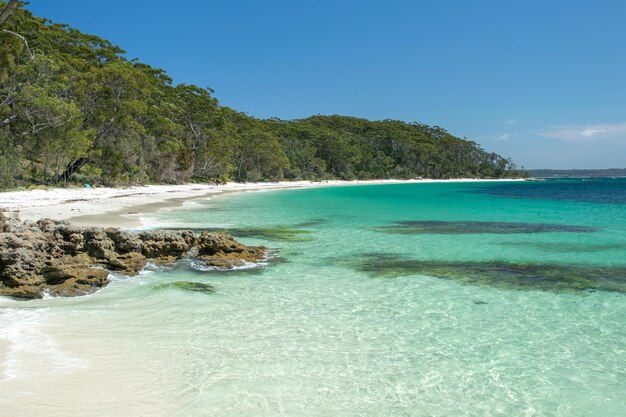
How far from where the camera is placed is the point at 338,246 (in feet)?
51.8

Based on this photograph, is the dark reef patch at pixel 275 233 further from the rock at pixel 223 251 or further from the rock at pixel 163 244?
the rock at pixel 163 244

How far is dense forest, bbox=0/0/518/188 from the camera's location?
28.5m

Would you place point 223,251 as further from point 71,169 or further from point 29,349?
point 71,169

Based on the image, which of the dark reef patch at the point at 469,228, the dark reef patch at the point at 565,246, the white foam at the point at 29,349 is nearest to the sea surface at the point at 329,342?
the white foam at the point at 29,349

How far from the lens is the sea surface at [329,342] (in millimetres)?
4949

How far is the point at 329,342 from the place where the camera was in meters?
6.70

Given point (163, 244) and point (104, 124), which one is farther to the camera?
point (104, 124)

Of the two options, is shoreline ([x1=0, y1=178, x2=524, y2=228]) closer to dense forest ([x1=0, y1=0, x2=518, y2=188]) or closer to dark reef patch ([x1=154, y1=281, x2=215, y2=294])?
dense forest ([x1=0, y1=0, x2=518, y2=188])

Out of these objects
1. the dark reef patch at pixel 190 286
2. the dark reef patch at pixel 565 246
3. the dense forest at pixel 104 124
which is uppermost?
the dense forest at pixel 104 124

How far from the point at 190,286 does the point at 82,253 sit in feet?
11.3

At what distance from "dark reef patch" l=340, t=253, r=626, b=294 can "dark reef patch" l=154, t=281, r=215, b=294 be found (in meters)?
4.01

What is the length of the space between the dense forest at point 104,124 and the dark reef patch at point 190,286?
219 inches

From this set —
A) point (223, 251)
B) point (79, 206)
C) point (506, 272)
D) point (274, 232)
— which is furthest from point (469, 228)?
point (79, 206)

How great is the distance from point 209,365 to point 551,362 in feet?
14.8
